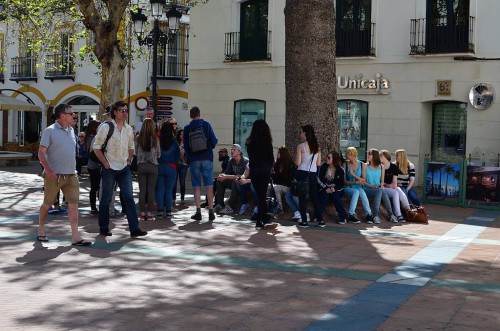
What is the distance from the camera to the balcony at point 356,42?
25.0 m

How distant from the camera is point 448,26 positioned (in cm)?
2336

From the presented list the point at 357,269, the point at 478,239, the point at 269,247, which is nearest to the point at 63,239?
the point at 269,247

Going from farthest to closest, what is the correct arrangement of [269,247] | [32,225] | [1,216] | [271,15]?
[271,15]
[1,216]
[32,225]
[269,247]

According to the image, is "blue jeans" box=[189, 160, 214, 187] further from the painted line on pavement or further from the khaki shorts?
the painted line on pavement

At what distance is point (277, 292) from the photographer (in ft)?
26.2

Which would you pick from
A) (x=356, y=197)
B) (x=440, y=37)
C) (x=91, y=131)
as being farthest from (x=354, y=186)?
(x=440, y=37)

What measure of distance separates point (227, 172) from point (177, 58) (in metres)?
22.5

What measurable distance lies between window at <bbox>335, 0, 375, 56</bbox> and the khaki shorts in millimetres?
16006

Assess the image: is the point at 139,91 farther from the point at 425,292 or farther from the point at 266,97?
the point at 425,292

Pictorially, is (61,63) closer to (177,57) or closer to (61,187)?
(177,57)

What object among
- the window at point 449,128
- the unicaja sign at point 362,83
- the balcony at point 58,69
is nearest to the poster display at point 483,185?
the window at point 449,128

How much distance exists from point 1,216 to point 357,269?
667 cm

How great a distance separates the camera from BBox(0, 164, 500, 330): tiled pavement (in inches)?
271

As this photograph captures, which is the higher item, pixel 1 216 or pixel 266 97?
pixel 266 97
